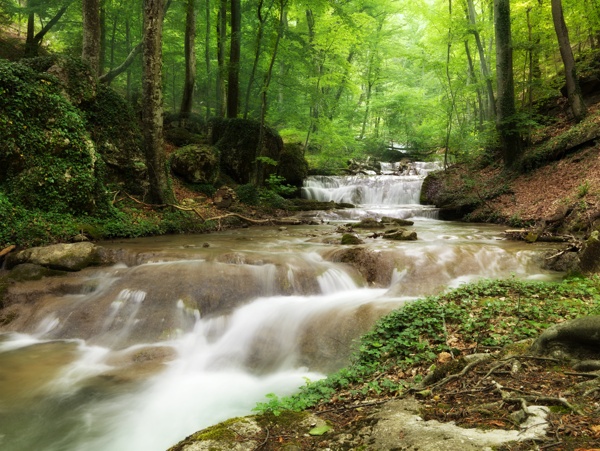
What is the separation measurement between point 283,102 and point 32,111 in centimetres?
1307

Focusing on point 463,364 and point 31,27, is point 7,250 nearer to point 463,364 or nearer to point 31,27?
point 463,364

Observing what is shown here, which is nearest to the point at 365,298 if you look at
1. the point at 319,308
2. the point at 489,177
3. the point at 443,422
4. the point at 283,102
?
the point at 319,308

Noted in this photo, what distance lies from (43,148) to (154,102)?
9.97 feet

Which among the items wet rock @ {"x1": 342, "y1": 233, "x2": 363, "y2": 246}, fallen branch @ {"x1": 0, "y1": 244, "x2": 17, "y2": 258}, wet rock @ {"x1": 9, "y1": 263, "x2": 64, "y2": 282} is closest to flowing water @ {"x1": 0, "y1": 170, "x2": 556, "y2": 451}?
wet rock @ {"x1": 9, "y1": 263, "x2": 64, "y2": 282}

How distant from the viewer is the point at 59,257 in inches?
285

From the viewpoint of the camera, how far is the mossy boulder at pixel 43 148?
859 cm

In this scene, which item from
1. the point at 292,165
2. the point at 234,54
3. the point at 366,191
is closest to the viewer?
the point at 234,54

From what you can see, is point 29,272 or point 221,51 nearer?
point 29,272

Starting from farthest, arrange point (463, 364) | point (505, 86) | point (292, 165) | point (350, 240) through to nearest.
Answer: point (292, 165) → point (505, 86) → point (350, 240) → point (463, 364)

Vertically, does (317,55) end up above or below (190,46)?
above

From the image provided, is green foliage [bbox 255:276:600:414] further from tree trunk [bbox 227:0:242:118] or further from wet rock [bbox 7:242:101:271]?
tree trunk [bbox 227:0:242:118]

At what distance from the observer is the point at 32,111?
904 centimetres

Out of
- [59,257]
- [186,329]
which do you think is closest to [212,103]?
[59,257]

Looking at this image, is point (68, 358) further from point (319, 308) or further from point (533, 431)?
point (533, 431)
